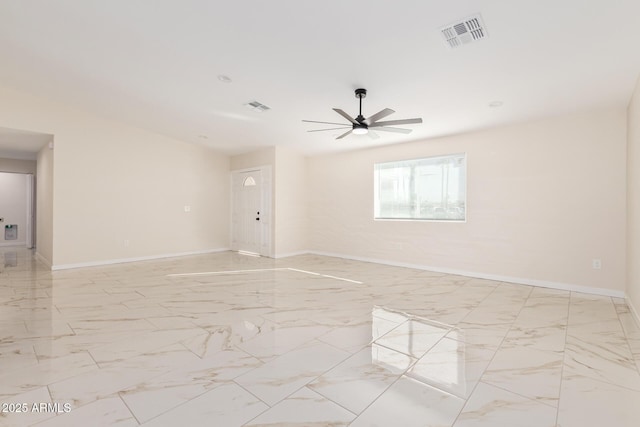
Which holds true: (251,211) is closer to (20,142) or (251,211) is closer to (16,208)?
(20,142)

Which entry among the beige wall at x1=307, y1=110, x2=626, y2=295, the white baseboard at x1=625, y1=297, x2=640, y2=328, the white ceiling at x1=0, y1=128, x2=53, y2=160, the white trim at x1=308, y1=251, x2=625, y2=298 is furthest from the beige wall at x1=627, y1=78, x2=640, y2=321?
the white ceiling at x1=0, y1=128, x2=53, y2=160

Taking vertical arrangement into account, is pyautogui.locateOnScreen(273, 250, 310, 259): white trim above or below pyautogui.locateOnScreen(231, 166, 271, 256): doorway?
below

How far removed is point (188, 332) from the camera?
2.79 metres

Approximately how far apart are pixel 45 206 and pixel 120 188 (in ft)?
5.24

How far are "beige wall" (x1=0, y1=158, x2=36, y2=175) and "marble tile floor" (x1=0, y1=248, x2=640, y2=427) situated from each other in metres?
5.94

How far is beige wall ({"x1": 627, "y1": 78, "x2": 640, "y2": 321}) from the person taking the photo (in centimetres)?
318

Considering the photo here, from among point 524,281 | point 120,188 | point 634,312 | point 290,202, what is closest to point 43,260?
point 120,188

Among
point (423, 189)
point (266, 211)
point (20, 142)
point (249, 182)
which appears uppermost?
point (20, 142)

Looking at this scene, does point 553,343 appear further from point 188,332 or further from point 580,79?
point 188,332

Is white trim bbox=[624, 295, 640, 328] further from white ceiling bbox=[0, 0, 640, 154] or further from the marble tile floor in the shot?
white ceiling bbox=[0, 0, 640, 154]

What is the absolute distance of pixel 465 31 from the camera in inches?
104

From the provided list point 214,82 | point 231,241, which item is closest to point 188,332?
point 214,82

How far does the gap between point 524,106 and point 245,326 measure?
15.0 feet

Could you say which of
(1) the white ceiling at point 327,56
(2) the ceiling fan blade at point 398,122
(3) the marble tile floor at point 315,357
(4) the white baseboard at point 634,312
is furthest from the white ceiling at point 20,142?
(4) the white baseboard at point 634,312
